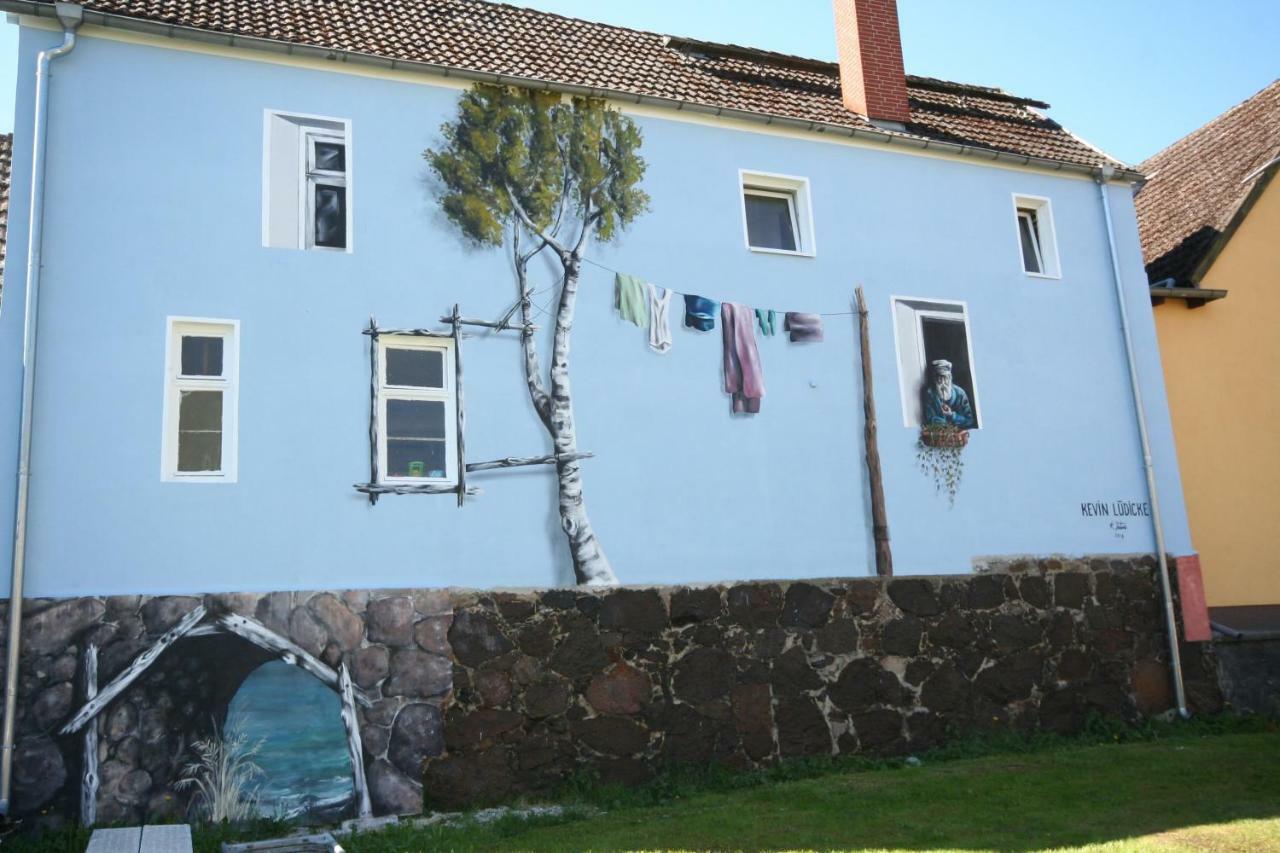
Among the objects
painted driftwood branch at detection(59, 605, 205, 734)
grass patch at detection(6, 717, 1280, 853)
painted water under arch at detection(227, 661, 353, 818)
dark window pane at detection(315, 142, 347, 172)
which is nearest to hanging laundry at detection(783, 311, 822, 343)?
grass patch at detection(6, 717, 1280, 853)

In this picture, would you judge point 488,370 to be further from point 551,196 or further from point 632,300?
point 551,196

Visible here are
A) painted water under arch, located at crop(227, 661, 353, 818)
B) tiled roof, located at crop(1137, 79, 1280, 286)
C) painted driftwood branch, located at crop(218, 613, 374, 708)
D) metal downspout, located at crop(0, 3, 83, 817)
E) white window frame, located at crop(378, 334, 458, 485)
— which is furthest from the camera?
tiled roof, located at crop(1137, 79, 1280, 286)

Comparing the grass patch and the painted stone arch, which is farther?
the painted stone arch

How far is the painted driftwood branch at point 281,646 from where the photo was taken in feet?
34.5

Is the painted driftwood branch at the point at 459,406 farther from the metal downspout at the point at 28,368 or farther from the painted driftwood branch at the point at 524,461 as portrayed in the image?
the metal downspout at the point at 28,368

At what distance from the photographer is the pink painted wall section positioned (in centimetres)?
1482

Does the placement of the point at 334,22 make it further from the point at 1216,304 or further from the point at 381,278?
the point at 1216,304

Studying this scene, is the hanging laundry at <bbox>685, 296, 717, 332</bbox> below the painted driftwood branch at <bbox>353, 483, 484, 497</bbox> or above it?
above

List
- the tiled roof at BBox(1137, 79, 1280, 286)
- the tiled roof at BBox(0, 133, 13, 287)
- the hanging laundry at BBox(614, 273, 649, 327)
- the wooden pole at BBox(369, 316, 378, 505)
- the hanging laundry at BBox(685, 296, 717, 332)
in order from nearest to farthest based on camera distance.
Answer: the tiled roof at BBox(0, 133, 13, 287) → the wooden pole at BBox(369, 316, 378, 505) → the hanging laundry at BBox(614, 273, 649, 327) → the hanging laundry at BBox(685, 296, 717, 332) → the tiled roof at BBox(1137, 79, 1280, 286)

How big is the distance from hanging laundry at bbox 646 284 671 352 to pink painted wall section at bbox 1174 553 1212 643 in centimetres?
714

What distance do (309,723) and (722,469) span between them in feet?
16.0

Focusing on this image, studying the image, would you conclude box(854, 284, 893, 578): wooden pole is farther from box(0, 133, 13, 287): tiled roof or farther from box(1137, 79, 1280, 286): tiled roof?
box(0, 133, 13, 287): tiled roof

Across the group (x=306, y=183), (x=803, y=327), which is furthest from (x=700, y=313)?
(x=306, y=183)

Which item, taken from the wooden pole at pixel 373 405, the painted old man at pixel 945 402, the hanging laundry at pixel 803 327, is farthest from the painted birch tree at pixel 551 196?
the painted old man at pixel 945 402
